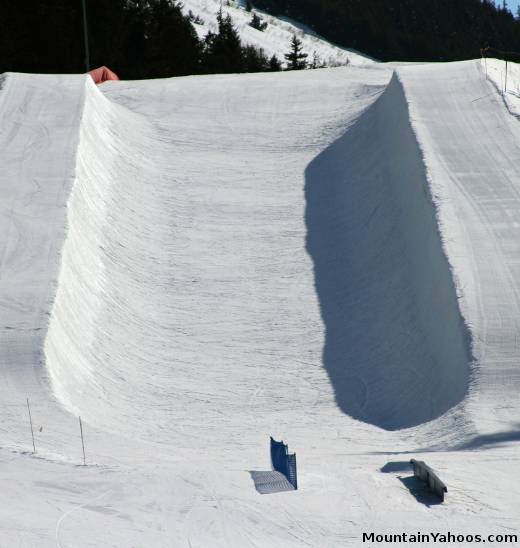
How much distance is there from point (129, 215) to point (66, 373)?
19.9ft

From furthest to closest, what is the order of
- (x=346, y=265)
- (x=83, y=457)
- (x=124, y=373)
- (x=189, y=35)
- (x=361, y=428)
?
1. (x=189, y=35)
2. (x=346, y=265)
3. (x=124, y=373)
4. (x=361, y=428)
5. (x=83, y=457)

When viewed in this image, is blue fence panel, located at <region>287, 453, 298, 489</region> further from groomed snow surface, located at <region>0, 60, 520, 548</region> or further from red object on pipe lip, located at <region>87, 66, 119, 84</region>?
red object on pipe lip, located at <region>87, 66, 119, 84</region>

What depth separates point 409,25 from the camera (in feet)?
262

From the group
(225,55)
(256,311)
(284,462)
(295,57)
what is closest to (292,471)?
(284,462)

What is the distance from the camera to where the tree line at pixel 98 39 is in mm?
35469

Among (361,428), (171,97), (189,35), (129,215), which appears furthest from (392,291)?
(189,35)

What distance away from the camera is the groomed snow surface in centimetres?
1082

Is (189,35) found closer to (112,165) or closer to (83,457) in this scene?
(112,165)

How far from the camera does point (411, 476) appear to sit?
11.6 m

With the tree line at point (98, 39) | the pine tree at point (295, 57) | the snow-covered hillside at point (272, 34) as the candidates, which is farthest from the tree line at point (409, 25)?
the tree line at point (98, 39)

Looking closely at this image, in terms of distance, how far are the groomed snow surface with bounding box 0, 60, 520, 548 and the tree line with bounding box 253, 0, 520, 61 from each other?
50230mm

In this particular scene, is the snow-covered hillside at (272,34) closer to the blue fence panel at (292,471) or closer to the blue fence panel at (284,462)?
the blue fence panel at (284,462)

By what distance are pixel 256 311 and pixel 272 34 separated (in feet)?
185

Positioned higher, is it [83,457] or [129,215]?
[129,215]
